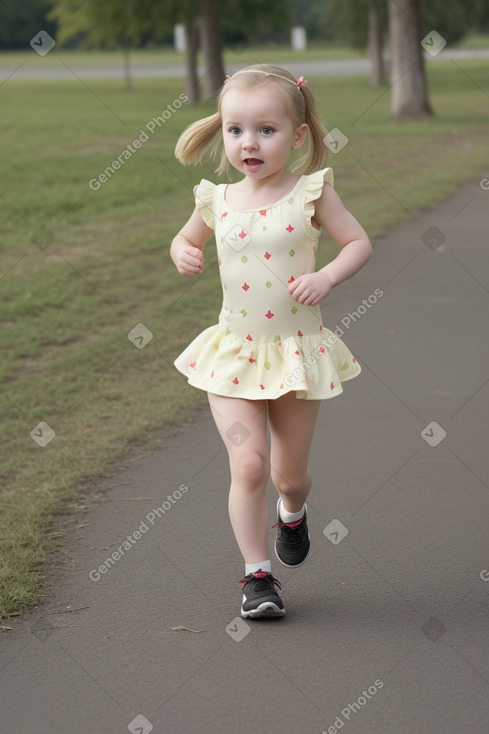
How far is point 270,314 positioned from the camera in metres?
3.93

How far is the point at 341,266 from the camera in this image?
12.7 ft

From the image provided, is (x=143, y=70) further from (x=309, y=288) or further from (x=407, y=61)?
(x=309, y=288)

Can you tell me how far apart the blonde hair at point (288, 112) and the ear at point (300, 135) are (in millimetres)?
18

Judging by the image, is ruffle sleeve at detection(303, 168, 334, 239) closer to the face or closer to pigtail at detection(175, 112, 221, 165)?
the face

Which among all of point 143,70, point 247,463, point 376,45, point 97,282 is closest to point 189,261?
point 247,463

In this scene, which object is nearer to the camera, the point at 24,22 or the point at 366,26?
the point at 366,26

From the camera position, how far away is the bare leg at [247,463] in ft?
12.6

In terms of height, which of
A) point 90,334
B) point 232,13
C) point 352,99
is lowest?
point 352,99

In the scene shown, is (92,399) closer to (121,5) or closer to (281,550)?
(281,550)

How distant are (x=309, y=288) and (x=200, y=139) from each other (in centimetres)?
72

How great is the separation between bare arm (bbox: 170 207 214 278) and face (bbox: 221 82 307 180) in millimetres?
299

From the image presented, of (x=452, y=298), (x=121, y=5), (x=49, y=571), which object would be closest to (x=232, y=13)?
(x=121, y=5)

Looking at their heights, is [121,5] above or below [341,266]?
below

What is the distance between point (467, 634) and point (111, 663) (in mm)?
1094
